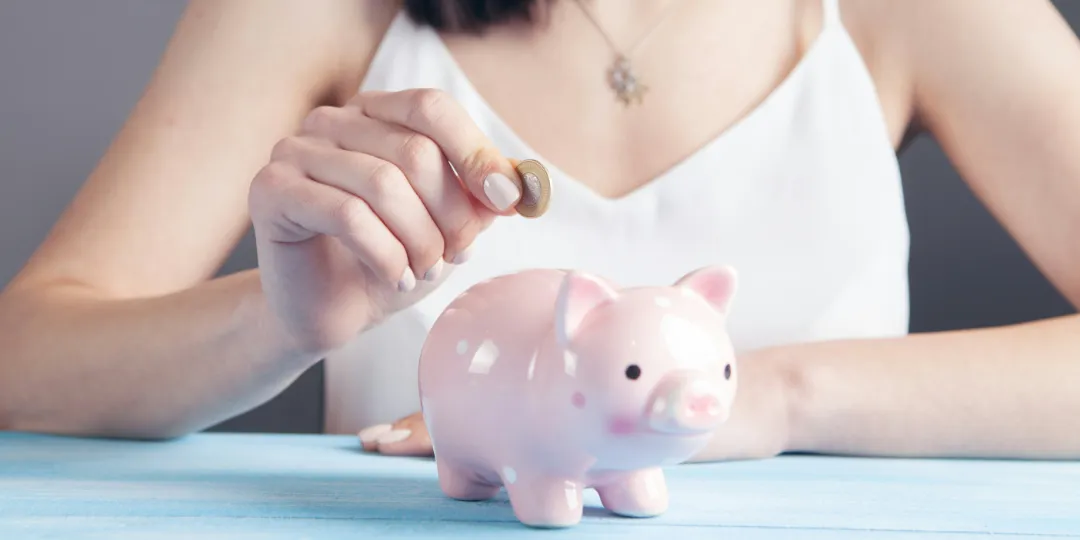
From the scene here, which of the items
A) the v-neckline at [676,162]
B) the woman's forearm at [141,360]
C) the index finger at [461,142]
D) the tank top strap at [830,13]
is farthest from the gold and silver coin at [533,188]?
the tank top strap at [830,13]

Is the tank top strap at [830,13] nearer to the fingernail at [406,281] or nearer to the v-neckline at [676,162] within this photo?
the v-neckline at [676,162]

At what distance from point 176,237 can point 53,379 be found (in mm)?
196

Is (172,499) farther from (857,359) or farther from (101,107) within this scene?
(101,107)

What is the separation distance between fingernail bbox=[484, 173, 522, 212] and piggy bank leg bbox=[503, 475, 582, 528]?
5.4 inches

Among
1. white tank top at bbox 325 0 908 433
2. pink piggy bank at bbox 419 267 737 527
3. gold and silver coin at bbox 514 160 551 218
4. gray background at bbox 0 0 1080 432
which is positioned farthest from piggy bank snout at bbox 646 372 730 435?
gray background at bbox 0 0 1080 432

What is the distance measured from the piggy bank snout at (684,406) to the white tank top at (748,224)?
2.18ft

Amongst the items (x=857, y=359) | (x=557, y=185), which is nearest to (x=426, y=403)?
(x=857, y=359)

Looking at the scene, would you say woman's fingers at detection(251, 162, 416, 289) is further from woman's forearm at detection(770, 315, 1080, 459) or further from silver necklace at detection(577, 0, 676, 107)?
silver necklace at detection(577, 0, 676, 107)

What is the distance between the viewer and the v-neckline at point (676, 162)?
1.08m

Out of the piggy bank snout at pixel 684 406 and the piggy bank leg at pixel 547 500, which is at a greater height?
the piggy bank snout at pixel 684 406

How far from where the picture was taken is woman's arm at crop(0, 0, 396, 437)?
2.50ft

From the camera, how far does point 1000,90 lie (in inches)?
43.8

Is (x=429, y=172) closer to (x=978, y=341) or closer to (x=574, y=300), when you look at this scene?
(x=574, y=300)

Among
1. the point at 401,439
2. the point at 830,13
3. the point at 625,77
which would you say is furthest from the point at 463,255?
the point at 830,13
